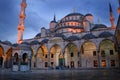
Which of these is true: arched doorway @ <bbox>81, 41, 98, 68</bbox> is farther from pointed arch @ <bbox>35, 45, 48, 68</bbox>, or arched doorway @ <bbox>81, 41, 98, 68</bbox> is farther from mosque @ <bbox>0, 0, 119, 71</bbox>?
pointed arch @ <bbox>35, 45, 48, 68</bbox>

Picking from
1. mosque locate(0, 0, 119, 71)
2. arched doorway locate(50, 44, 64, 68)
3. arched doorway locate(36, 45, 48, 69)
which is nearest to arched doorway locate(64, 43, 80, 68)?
mosque locate(0, 0, 119, 71)

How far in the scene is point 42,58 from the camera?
2919 centimetres

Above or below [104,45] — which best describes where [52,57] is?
below

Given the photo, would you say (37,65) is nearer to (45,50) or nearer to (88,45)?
(45,50)

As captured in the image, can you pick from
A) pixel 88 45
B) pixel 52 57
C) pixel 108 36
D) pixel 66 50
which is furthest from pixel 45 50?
pixel 108 36

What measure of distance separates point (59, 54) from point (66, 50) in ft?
7.49

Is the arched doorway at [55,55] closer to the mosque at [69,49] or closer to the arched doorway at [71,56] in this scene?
the mosque at [69,49]

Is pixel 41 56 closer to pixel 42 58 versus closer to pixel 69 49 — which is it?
pixel 42 58

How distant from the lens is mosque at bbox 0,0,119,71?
76.6ft

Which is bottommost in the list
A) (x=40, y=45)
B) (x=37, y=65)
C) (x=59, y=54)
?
(x=37, y=65)

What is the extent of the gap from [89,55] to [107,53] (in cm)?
321

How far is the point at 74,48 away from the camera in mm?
27000

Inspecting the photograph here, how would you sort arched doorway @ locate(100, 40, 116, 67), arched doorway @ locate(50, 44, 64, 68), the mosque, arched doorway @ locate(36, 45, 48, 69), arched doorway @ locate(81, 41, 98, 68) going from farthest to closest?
arched doorway @ locate(36, 45, 48, 69) → arched doorway @ locate(50, 44, 64, 68) → arched doorway @ locate(81, 41, 98, 68) → arched doorway @ locate(100, 40, 116, 67) → the mosque

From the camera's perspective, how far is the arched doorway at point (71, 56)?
26411mm
